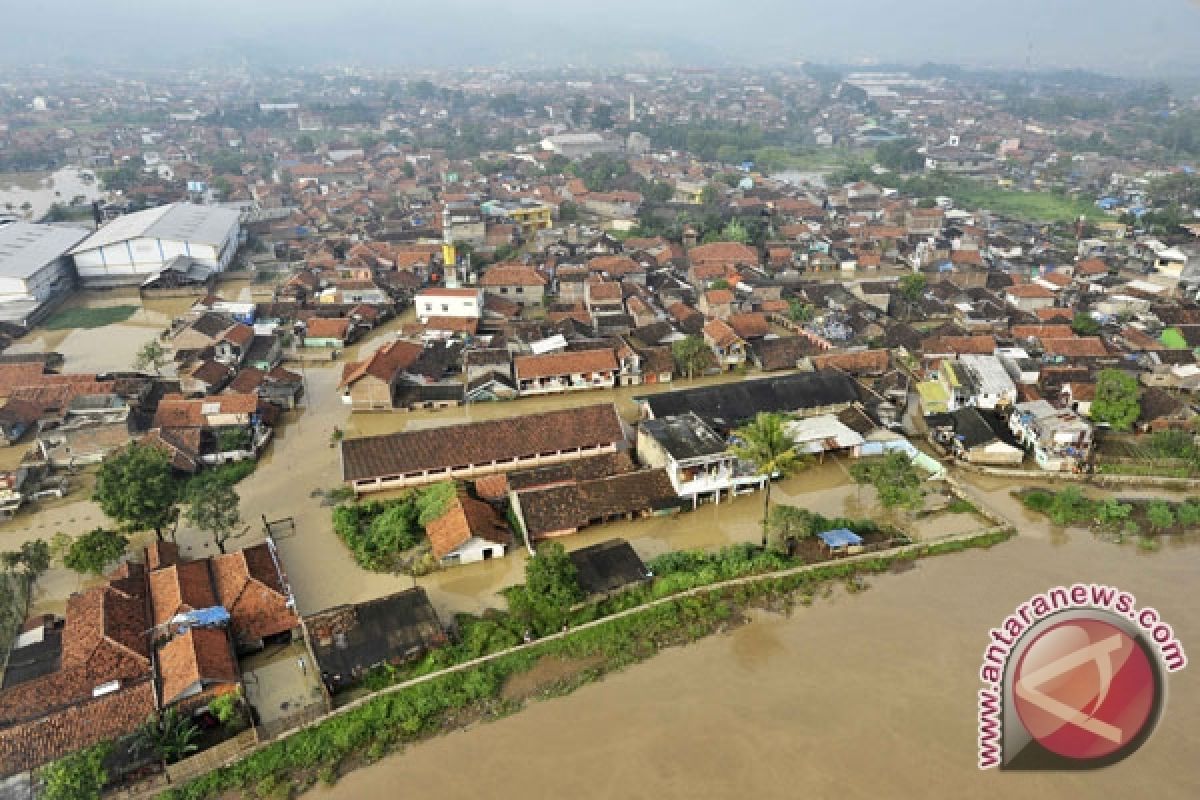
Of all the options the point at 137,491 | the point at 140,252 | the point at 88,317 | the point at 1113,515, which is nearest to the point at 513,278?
the point at 88,317

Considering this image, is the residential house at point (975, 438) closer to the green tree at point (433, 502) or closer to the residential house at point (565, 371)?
the residential house at point (565, 371)

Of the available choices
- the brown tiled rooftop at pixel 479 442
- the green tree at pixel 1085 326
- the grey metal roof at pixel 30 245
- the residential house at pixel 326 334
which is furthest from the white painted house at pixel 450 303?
the green tree at pixel 1085 326

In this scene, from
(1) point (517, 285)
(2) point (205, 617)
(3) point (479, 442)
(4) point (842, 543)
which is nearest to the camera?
(2) point (205, 617)

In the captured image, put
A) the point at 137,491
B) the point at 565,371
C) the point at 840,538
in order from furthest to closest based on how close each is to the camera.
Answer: the point at 565,371 → the point at 840,538 → the point at 137,491

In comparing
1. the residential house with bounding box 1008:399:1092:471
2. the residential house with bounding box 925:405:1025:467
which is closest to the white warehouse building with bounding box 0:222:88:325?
the residential house with bounding box 925:405:1025:467

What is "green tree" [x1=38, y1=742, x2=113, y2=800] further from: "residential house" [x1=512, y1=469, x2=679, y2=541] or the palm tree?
the palm tree

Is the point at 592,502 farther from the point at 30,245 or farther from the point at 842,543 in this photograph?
the point at 30,245
